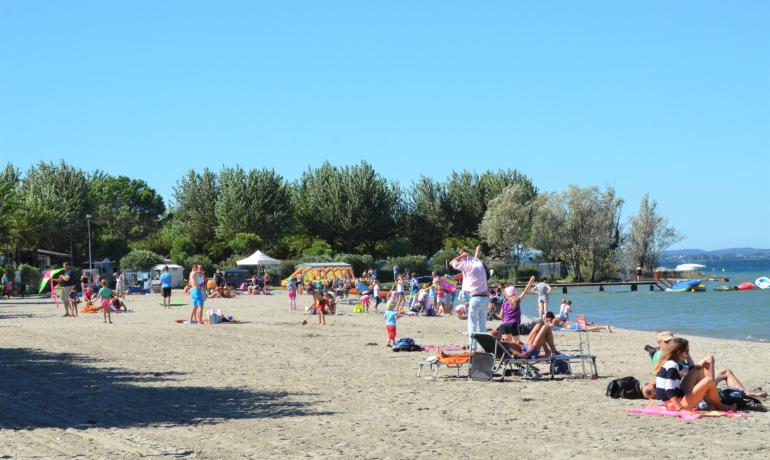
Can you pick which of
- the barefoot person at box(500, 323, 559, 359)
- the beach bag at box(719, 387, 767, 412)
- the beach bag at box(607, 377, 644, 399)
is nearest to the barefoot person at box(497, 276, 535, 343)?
the barefoot person at box(500, 323, 559, 359)

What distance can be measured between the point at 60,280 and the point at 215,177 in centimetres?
4689

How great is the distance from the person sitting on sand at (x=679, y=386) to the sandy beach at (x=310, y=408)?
0.36 m

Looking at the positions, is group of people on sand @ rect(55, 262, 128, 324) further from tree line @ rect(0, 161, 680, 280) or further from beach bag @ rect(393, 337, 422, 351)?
tree line @ rect(0, 161, 680, 280)

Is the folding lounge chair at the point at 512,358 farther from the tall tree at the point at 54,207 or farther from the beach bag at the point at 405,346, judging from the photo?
the tall tree at the point at 54,207

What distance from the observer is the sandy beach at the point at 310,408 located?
7.95 metres

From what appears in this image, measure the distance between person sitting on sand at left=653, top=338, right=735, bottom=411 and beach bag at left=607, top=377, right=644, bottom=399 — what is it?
64cm

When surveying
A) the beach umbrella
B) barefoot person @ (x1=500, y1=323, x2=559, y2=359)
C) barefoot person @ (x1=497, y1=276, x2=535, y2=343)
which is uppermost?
the beach umbrella

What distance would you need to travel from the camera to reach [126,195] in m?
98.8

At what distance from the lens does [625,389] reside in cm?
1070

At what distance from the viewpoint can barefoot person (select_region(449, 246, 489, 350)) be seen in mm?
13375

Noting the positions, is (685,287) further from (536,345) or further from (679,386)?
(679,386)

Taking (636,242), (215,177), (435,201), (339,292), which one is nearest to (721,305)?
(339,292)

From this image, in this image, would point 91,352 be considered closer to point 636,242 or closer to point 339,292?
point 339,292

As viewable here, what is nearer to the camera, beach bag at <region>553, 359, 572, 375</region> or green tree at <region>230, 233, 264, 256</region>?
beach bag at <region>553, 359, 572, 375</region>
